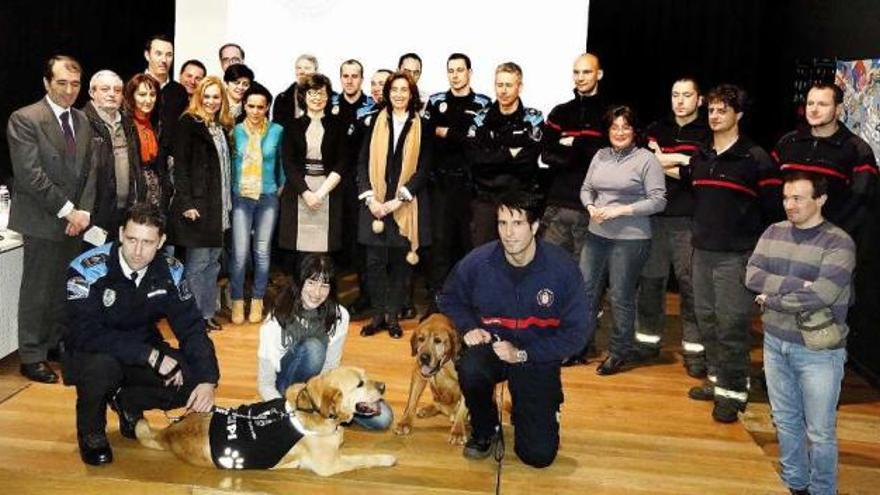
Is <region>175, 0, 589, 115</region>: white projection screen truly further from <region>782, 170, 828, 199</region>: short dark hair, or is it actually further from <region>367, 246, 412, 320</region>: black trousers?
<region>782, 170, 828, 199</region>: short dark hair

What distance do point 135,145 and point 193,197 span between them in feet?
1.66

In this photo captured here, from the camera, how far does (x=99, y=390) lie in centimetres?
296

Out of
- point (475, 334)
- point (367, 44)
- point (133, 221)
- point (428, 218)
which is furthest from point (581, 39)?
point (133, 221)

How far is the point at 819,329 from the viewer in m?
2.98

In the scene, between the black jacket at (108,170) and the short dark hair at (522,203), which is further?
the black jacket at (108,170)

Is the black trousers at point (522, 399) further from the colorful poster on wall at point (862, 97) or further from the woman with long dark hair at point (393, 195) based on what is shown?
the colorful poster on wall at point (862, 97)

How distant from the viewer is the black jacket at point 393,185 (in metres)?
4.73

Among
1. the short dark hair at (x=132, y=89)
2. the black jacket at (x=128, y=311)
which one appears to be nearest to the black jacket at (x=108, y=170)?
the short dark hair at (x=132, y=89)

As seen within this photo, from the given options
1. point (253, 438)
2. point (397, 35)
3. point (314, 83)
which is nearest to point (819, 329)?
point (253, 438)

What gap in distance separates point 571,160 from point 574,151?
4 cm

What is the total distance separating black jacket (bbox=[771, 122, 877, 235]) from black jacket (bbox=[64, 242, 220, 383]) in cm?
239

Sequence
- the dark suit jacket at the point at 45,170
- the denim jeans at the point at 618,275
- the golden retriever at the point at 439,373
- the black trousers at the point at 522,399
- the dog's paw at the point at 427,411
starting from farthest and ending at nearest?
the denim jeans at the point at 618,275, the dark suit jacket at the point at 45,170, the dog's paw at the point at 427,411, the golden retriever at the point at 439,373, the black trousers at the point at 522,399

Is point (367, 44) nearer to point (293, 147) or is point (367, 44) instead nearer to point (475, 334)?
point (293, 147)

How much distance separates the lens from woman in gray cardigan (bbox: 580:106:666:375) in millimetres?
4086
